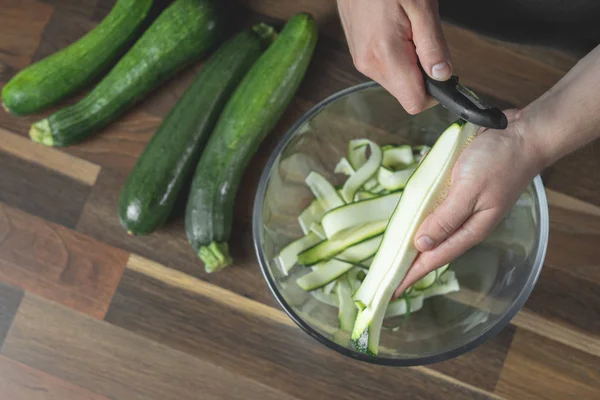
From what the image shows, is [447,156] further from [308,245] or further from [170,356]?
[170,356]

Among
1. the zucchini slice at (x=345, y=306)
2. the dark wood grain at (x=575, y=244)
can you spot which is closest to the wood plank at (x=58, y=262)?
the zucchini slice at (x=345, y=306)

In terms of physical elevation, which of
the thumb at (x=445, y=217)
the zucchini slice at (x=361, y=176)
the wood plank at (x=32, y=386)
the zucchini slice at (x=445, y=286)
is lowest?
the wood plank at (x=32, y=386)

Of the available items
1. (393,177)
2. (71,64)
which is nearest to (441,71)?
(393,177)

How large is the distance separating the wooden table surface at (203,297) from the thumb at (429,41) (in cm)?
45

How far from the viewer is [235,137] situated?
46.5 inches

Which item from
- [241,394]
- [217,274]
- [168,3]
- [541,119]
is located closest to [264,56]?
[168,3]

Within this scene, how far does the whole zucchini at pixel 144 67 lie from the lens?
1232 millimetres

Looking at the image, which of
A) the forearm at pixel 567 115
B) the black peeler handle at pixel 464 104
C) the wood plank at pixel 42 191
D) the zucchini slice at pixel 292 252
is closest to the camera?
the black peeler handle at pixel 464 104

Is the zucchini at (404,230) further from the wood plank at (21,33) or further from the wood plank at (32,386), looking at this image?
the wood plank at (21,33)

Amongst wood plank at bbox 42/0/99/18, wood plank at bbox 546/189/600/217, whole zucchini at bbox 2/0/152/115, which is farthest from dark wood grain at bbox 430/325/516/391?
wood plank at bbox 42/0/99/18

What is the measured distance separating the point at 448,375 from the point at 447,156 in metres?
0.49

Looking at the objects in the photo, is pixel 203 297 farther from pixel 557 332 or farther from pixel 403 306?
pixel 557 332

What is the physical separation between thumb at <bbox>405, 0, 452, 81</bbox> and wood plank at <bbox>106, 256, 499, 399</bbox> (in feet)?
1.95

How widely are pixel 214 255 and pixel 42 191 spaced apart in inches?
15.1
